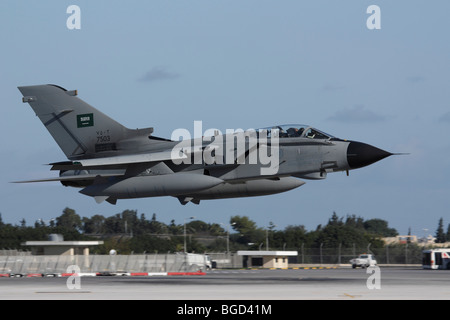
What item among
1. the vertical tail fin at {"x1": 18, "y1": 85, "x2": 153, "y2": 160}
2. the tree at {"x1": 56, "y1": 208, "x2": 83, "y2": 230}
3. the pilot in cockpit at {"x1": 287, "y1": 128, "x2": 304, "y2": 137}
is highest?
the vertical tail fin at {"x1": 18, "y1": 85, "x2": 153, "y2": 160}

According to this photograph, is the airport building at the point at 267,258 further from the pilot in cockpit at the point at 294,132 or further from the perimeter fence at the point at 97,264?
the pilot in cockpit at the point at 294,132

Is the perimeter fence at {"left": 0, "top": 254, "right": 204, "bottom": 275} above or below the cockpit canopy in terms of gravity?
below

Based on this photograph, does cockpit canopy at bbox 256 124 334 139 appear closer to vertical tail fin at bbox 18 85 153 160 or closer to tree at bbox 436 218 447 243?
vertical tail fin at bbox 18 85 153 160

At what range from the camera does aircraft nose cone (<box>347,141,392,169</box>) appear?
89.4ft

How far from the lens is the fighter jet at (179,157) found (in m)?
27.5

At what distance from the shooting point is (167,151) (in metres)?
29.5

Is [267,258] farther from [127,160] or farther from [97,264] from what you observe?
[127,160]

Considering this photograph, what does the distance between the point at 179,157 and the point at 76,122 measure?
562cm

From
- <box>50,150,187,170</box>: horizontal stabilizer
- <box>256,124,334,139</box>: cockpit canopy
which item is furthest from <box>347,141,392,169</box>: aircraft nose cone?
<box>50,150,187,170</box>: horizontal stabilizer

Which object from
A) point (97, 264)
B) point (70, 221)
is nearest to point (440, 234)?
point (70, 221)

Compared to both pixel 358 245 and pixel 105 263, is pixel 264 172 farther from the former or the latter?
pixel 358 245
